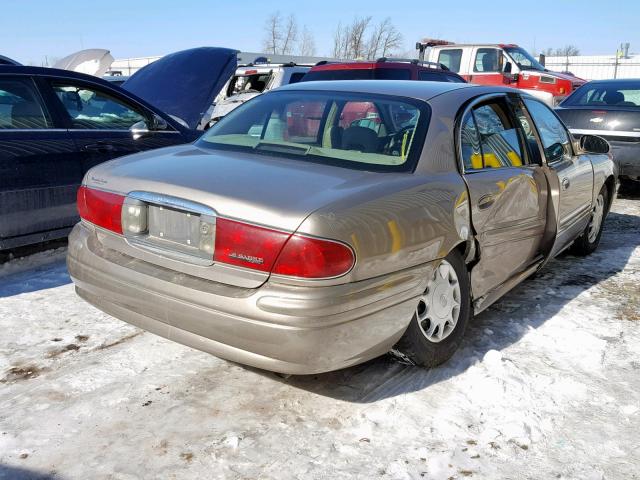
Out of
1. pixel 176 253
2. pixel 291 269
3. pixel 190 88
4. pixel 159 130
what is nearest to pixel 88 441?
pixel 176 253

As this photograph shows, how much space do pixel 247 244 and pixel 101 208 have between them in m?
0.94

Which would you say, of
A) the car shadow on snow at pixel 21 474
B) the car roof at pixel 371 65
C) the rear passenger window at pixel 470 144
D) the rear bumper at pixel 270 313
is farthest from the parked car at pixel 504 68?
the car shadow on snow at pixel 21 474

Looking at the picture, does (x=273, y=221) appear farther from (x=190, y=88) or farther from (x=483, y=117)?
(x=190, y=88)

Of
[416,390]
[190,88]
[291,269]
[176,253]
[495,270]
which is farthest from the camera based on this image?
[190,88]

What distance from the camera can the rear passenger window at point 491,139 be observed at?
341cm

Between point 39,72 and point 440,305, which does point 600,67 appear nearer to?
point 39,72

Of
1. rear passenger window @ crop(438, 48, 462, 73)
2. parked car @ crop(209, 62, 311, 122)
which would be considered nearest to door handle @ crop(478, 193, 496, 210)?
parked car @ crop(209, 62, 311, 122)

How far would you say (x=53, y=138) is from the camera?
4766 mm

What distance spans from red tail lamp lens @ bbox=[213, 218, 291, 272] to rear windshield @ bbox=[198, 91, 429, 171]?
696 millimetres

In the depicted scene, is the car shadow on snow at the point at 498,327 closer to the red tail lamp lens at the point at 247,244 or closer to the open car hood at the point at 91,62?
the red tail lamp lens at the point at 247,244

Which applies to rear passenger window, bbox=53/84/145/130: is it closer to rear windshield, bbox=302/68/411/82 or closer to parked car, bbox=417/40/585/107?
rear windshield, bbox=302/68/411/82

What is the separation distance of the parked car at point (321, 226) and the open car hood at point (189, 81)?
13.0 ft

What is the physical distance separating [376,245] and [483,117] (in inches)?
58.6

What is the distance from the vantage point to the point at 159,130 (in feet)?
18.5
